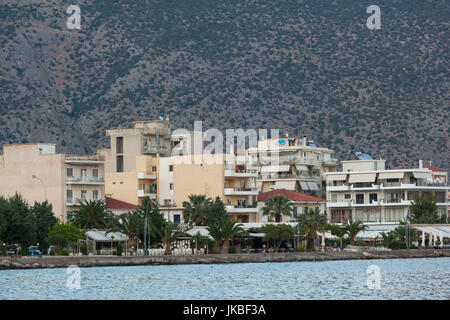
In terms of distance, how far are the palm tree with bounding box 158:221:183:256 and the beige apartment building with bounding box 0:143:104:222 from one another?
1140 cm

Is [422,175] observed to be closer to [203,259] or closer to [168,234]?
[203,259]

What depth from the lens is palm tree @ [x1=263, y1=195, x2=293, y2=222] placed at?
114750 millimetres

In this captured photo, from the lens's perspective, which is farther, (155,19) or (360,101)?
(155,19)

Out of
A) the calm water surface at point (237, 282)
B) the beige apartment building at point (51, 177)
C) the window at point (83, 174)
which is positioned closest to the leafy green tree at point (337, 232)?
the calm water surface at point (237, 282)

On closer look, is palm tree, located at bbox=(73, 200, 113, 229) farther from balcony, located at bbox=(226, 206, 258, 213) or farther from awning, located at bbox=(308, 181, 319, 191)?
awning, located at bbox=(308, 181, 319, 191)

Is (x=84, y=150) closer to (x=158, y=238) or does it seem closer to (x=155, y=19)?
(x=155, y=19)

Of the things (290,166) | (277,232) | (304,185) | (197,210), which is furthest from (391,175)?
(197,210)

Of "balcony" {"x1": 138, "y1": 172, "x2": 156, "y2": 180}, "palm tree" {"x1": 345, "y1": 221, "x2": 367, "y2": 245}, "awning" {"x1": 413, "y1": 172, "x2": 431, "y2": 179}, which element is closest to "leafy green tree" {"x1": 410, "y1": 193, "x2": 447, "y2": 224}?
"awning" {"x1": 413, "y1": 172, "x2": 431, "y2": 179}

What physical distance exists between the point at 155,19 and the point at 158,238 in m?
104

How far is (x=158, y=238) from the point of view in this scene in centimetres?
9906

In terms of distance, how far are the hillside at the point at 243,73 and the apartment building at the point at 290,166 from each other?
24717 millimetres

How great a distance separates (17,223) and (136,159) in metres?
33.6

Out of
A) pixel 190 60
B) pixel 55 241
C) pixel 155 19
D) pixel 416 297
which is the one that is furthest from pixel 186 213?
pixel 155 19

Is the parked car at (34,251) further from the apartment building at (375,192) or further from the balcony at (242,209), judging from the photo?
the apartment building at (375,192)
